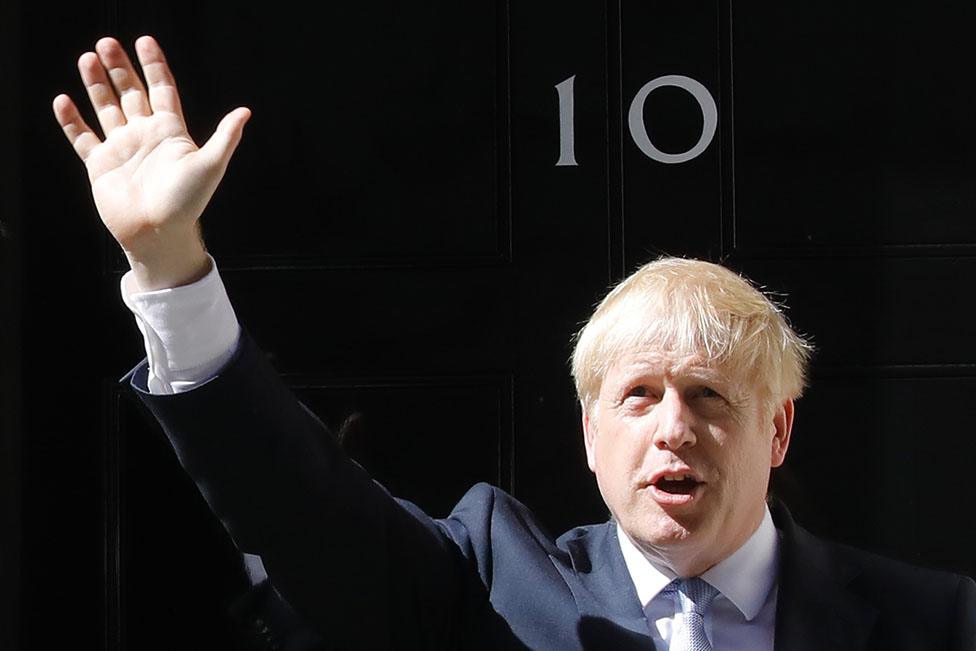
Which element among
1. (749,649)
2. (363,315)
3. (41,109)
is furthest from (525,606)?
(41,109)

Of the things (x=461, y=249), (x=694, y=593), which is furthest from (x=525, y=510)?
(x=461, y=249)

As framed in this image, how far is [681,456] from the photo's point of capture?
81.0 inches

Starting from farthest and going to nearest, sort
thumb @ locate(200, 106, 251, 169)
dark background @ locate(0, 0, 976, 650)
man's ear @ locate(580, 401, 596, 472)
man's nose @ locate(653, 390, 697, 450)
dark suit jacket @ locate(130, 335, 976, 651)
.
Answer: dark background @ locate(0, 0, 976, 650) < man's ear @ locate(580, 401, 596, 472) < man's nose @ locate(653, 390, 697, 450) < dark suit jacket @ locate(130, 335, 976, 651) < thumb @ locate(200, 106, 251, 169)

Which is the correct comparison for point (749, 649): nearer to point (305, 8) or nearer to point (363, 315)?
point (363, 315)

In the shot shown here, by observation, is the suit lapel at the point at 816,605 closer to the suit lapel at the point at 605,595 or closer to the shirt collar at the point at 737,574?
the shirt collar at the point at 737,574

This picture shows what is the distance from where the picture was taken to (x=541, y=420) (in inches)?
116

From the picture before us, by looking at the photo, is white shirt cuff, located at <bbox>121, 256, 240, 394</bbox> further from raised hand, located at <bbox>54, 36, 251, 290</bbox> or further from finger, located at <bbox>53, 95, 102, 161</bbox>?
finger, located at <bbox>53, 95, 102, 161</bbox>

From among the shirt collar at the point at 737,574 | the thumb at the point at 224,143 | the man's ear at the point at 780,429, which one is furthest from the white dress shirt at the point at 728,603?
the thumb at the point at 224,143

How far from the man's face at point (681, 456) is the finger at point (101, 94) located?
78cm

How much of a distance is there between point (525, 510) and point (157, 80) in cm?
86

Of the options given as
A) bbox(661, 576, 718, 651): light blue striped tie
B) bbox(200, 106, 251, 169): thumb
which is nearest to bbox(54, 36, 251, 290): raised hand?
bbox(200, 106, 251, 169): thumb

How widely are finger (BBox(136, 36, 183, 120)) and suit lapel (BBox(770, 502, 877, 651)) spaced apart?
3.58 feet

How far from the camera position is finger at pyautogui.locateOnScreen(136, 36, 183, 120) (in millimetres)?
1919

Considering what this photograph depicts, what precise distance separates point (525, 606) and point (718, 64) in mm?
1284
